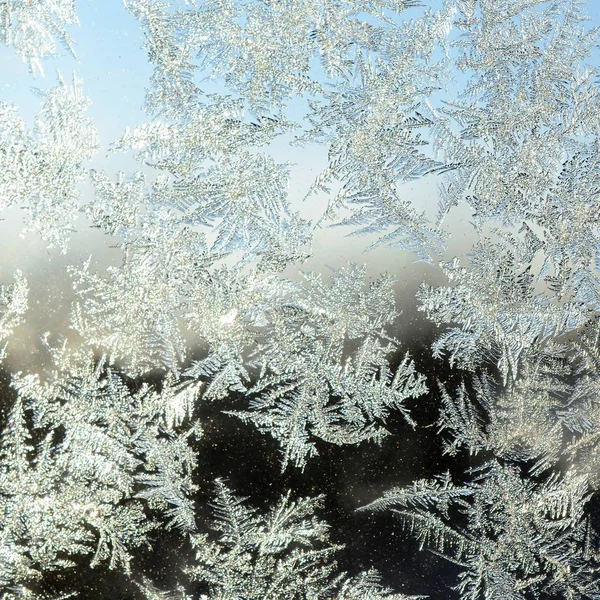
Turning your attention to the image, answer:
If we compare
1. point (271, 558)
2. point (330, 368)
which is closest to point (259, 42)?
point (330, 368)

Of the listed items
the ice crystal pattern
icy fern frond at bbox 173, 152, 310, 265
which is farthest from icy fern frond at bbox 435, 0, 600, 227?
icy fern frond at bbox 173, 152, 310, 265

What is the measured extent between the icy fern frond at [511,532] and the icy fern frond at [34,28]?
420 mm

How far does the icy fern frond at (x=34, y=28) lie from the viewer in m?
0.42

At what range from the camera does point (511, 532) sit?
479 mm

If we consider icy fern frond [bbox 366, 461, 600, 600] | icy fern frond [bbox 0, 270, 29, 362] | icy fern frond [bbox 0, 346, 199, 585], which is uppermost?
icy fern frond [bbox 0, 270, 29, 362]

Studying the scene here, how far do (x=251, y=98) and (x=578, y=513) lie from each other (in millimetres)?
404

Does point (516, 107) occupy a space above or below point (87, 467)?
above

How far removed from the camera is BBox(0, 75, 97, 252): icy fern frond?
16.5 inches

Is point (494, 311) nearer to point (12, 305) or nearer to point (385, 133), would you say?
point (385, 133)

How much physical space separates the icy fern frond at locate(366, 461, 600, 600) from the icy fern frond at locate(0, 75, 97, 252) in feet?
1.10

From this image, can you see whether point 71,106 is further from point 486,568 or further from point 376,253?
point 486,568

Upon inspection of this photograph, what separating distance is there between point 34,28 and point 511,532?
512 millimetres

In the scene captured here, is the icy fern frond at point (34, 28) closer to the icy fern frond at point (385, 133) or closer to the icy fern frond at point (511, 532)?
the icy fern frond at point (385, 133)

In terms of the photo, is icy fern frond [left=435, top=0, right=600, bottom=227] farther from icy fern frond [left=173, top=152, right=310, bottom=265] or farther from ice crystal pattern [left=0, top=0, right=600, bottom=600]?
icy fern frond [left=173, top=152, right=310, bottom=265]
